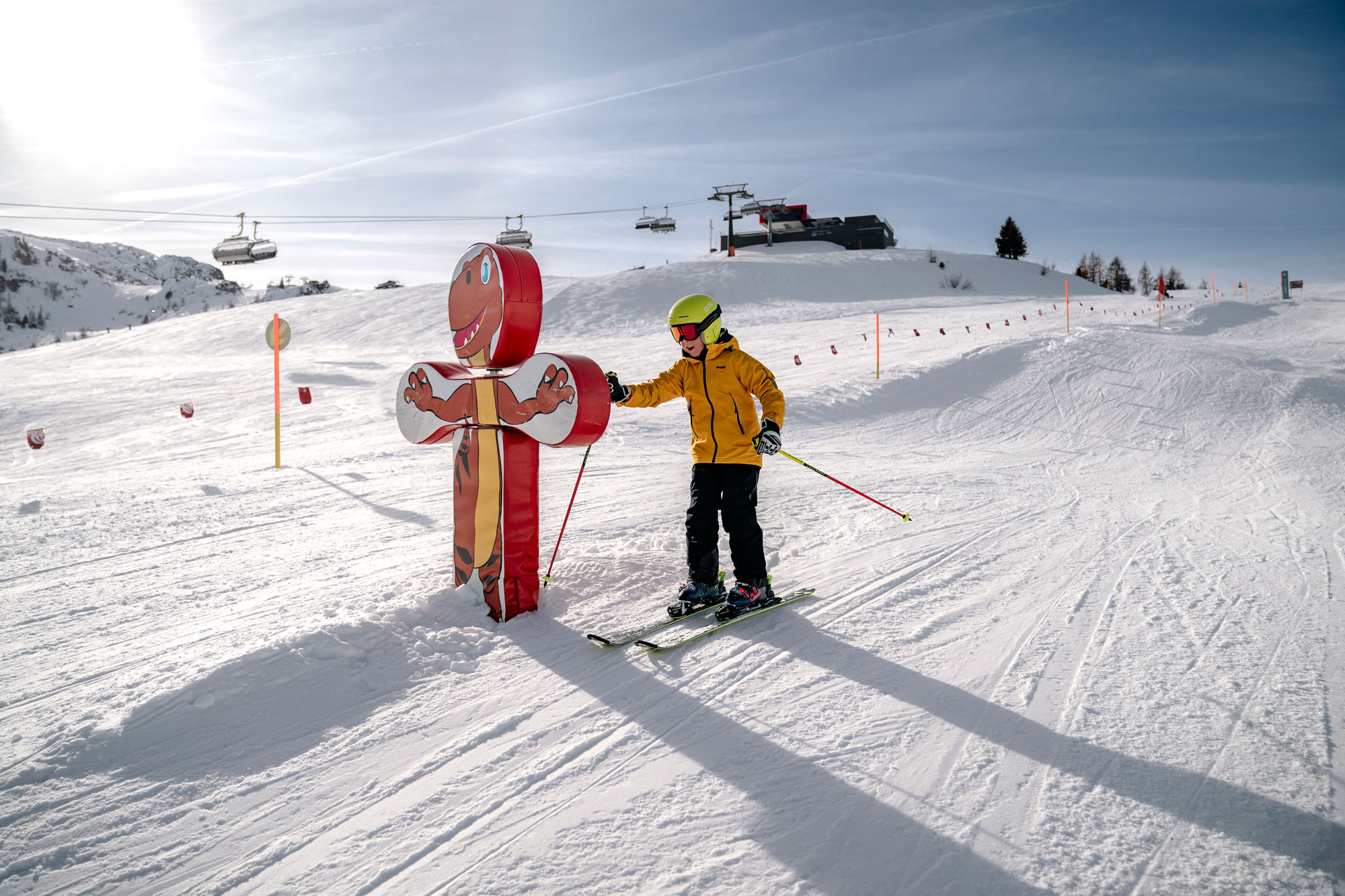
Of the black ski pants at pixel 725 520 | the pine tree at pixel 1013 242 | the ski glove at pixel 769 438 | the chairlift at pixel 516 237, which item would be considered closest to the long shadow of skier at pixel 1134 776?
the black ski pants at pixel 725 520

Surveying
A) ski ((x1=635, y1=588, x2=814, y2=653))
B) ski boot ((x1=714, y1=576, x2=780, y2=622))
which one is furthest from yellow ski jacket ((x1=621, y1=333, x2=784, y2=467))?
ski ((x1=635, y1=588, x2=814, y2=653))

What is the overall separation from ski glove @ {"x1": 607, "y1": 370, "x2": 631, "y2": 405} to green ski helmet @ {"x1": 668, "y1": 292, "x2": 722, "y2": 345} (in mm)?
447

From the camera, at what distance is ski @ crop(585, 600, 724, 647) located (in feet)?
11.9

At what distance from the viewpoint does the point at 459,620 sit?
3.94 meters

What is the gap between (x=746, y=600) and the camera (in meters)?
4.03

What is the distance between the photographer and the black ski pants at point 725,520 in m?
4.09

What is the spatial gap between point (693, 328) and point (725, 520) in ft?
3.82

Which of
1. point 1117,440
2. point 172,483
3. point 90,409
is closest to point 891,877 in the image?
point 172,483

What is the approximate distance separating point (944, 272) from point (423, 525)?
40.9m

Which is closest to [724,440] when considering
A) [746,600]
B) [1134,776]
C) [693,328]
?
[693,328]

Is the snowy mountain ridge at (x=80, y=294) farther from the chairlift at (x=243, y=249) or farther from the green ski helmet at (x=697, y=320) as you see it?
the green ski helmet at (x=697, y=320)

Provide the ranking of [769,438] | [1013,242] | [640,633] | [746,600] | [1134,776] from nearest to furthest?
[1134,776] → [640,633] → [769,438] → [746,600] → [1013,242]

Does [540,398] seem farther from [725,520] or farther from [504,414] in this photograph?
[725,520]

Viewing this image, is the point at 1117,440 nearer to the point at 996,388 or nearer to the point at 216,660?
the point at 996,388
